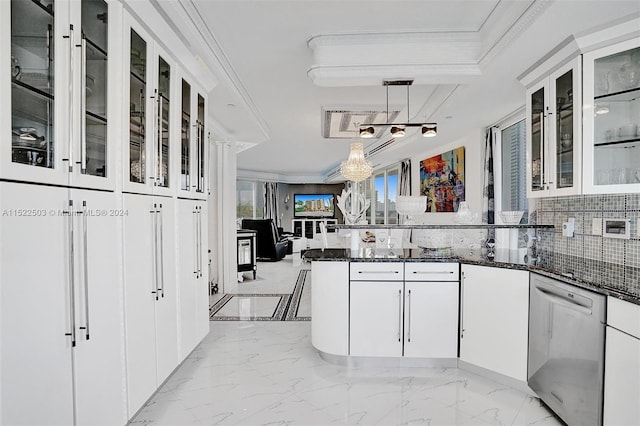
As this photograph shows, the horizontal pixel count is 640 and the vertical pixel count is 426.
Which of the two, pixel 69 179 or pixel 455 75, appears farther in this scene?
pixel 455 75

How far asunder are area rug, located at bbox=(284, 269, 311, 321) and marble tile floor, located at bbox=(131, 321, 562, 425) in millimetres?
1000

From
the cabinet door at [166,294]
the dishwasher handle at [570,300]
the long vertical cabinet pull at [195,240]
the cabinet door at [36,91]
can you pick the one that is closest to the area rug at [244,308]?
the long vertical cabinet pull at [195,240]

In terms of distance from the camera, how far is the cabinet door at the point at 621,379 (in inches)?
62.0

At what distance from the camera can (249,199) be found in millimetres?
12266

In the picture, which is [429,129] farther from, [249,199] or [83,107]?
[249,199]

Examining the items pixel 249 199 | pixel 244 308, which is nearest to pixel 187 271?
pixel 244 308

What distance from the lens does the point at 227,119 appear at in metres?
4.62

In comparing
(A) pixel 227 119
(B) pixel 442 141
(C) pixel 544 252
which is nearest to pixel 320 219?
(B) pixel 442 141

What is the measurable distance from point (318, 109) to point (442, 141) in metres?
2.36

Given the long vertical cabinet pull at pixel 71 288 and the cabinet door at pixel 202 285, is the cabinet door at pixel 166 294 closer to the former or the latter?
the cabinet door at pixel 202 285

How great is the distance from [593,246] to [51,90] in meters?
3.46

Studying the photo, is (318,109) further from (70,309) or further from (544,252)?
(70,309)

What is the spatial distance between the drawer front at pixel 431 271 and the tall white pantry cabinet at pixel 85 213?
1.85 meters

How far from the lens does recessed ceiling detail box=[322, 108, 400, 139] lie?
4345mm
